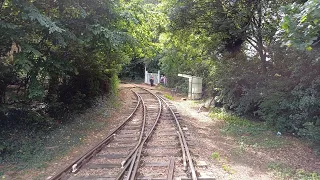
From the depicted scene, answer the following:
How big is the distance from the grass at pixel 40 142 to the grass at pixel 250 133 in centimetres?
543

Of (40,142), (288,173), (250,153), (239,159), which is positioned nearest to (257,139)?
(250,153)

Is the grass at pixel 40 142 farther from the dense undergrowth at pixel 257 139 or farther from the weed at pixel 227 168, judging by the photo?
the dense undergrowth at pixel 257 139

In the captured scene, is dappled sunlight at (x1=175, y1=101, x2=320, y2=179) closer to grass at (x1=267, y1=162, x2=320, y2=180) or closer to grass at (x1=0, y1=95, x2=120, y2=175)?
grass at (x1=267, y1=162, x2=320, y2=180)

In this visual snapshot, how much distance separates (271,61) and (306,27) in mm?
7851

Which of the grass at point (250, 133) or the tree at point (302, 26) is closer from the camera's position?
the tree at point (302, 26)

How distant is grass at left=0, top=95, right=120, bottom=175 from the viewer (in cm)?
793

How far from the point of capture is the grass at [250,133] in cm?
965

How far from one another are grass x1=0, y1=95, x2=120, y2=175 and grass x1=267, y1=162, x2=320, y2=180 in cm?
579

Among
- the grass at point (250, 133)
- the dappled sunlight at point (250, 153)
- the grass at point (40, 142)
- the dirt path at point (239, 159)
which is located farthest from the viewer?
the grass at point (250, 133)

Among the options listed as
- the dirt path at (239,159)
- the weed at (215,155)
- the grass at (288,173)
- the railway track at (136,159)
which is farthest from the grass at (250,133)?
the railway track at (136,159)

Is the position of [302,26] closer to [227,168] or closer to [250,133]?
[227,168]

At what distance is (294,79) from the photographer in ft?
34.7

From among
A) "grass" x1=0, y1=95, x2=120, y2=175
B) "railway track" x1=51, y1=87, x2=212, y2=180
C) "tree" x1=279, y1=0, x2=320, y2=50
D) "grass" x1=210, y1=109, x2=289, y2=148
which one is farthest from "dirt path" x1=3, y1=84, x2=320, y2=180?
"tree" x1=279, y1=0, x2=320, y2=50

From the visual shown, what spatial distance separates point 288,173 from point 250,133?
4.43 meters
